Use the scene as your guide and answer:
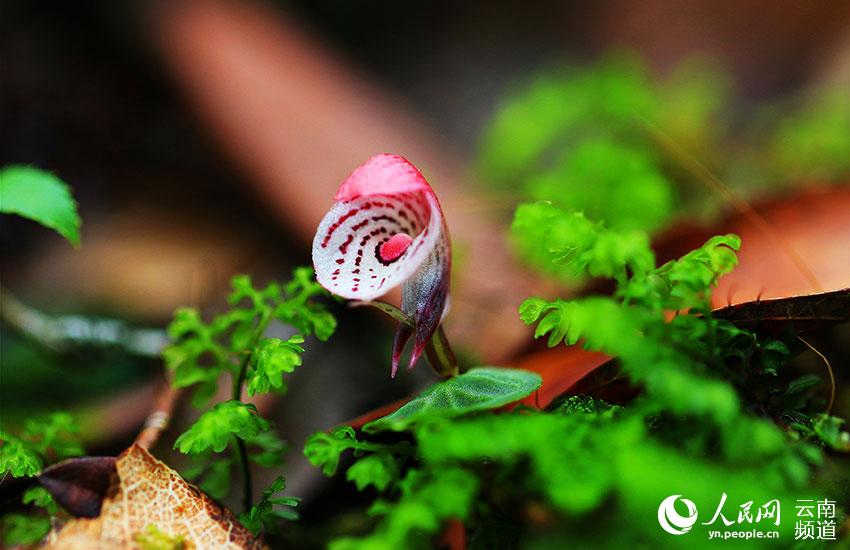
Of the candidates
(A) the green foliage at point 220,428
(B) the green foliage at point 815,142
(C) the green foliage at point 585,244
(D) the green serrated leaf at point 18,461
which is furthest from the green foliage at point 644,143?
(D) the green serrated leaf at point 18,461

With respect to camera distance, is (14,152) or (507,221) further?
(14,152)

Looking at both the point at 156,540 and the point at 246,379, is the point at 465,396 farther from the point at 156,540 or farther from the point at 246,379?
the point at 156,540

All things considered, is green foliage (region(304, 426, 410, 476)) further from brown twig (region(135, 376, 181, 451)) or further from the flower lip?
brown twig (region(135, 376, 181, 451))

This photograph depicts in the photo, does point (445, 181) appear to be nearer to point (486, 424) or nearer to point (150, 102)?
point (150, 102)

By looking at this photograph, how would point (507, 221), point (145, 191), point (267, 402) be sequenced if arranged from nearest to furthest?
point (267, 402) < point (507, 221) < point (145, 191)

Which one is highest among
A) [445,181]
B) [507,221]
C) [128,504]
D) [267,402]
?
[445,181]

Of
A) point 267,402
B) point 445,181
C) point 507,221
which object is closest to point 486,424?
point 267,402

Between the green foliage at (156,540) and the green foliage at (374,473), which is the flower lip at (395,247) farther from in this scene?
the green foliage at (156,540)
